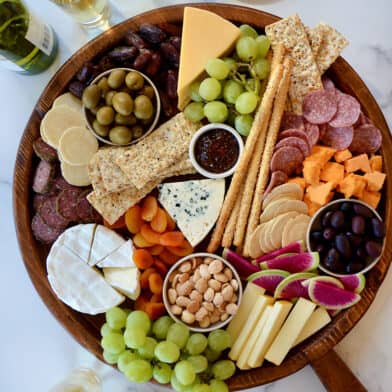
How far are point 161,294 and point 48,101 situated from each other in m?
0.59

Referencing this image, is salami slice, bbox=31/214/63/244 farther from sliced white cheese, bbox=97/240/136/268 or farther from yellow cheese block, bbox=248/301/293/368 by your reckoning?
yellow cheese block, bbox=248/301/293/368

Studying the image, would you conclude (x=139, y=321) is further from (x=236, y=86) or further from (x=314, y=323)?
(x=236, y=86)

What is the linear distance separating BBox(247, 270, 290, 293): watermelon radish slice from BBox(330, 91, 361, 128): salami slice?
0.39 metres

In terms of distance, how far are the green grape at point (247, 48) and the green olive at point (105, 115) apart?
0.35 meters

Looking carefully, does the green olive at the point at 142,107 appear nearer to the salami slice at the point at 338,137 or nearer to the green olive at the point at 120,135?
the green olive at the point at 120,135

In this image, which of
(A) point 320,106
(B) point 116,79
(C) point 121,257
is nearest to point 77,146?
(B) point 116,79

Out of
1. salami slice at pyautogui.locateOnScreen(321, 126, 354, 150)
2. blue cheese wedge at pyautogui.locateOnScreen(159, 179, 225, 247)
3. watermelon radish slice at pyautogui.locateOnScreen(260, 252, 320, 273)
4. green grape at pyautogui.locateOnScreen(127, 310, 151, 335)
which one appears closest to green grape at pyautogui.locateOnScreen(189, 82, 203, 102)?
blue cheese wedge at pyautogui.locateOnScreen(159, 179, 225, 247)

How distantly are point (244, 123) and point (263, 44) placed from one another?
20 centimetres

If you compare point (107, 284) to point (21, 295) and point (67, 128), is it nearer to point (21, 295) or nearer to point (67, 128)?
point (21, 295)

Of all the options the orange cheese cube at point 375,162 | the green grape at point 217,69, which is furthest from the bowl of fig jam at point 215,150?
the orange cheese cube at point 375,162

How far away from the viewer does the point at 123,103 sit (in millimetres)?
1339

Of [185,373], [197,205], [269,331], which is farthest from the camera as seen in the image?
[197,205]

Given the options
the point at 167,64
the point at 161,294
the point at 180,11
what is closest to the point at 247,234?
the point at 161,294

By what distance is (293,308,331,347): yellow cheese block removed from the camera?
1.36m
